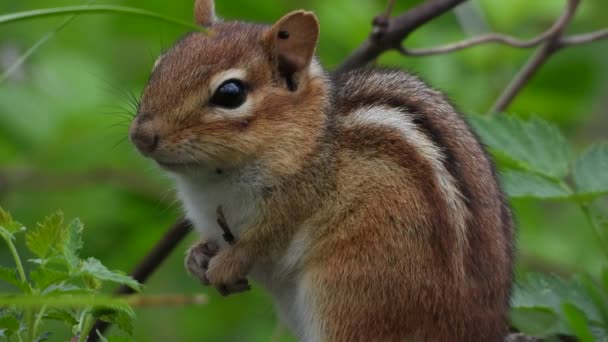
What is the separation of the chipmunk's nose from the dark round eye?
0.18m

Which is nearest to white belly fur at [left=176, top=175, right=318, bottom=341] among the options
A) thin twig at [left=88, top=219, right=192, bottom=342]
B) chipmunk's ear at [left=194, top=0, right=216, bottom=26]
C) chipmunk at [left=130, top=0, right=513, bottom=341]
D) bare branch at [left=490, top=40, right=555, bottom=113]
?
chipmunk at [left=130, top=0, right=513, bottom=341]

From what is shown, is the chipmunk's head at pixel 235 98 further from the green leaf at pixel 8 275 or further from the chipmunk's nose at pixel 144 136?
the green leaf at pixel 8 275

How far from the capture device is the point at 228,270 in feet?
9.50

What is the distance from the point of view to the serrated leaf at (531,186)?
2920mm

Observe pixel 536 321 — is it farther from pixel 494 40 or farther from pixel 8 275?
pixel 8 275

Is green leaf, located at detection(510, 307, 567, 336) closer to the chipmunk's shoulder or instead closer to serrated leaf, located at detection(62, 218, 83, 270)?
the chipmunk's shoulder

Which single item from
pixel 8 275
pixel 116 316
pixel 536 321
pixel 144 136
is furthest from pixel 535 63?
pixel 8 275

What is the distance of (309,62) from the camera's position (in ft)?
9.89

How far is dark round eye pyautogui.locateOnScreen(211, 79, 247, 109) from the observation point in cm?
279

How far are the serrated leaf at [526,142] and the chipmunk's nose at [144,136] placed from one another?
0.94 m

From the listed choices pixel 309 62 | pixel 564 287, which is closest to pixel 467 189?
pixel 564 287

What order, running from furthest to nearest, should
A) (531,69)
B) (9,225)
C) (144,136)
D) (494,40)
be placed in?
(531,69) < (494,40) < (144,136) < (9,225)

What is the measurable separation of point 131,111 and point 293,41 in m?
1.31

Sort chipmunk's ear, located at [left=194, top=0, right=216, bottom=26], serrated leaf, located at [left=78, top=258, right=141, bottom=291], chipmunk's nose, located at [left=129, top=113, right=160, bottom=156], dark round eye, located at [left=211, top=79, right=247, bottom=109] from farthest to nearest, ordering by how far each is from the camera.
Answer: chipmunk's ear, located at [left=194, top=0, right=216, bottom=26], dark round eye, located at [left=211, top=79, right=247, bottom=109], chipmunk's nose, located at [left=129, top=113, right=160, bottom=156], serrated leaf, located at [left=78, top=258, right=141, bottom=291]
